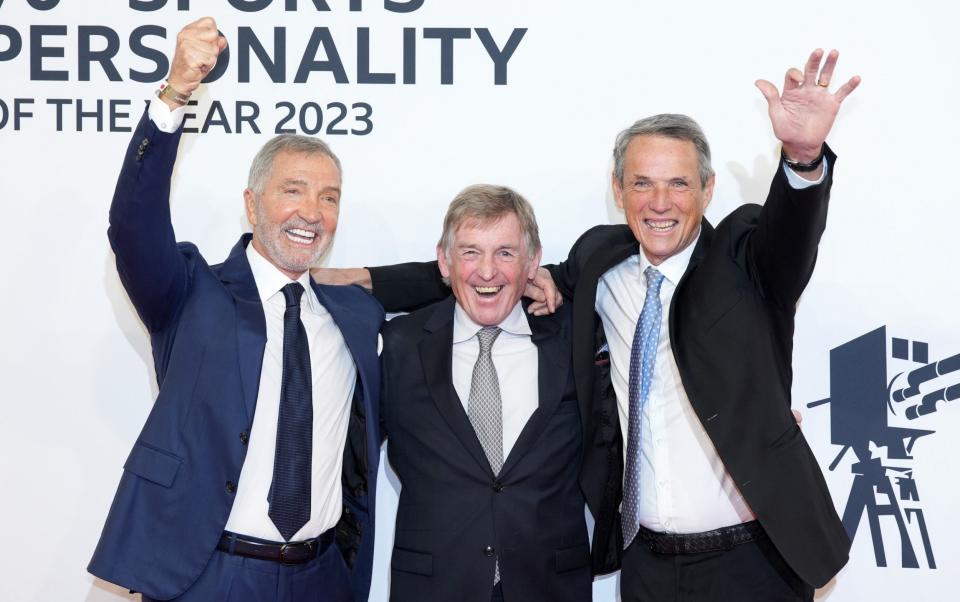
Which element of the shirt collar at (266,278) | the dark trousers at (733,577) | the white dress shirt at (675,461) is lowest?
the dark trousers at (733,577)

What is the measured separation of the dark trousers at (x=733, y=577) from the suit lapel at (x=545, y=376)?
1.52ft

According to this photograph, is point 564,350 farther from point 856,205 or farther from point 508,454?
point 856,205

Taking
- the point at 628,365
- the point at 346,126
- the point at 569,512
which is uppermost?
the point at 346,126

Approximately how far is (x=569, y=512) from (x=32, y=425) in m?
1.88

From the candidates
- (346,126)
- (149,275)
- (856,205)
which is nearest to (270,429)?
(149,275)

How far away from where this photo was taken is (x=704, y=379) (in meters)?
2.49

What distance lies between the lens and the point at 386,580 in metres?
3.37

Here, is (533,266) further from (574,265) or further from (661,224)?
(661,224)

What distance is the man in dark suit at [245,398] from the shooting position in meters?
2.32

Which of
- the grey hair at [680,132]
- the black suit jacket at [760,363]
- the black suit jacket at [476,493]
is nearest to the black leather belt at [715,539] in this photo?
the black suit jacket at [760,363]

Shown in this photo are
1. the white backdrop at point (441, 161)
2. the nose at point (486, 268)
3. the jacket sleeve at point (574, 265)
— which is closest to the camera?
the nose at point (486, 268)

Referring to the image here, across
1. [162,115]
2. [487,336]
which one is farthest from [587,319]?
[162,115]

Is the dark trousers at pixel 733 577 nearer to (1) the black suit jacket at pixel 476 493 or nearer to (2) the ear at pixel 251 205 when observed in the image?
(1) the black suit jacket at pixel 476 493

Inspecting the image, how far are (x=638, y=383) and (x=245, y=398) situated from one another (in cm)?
100
